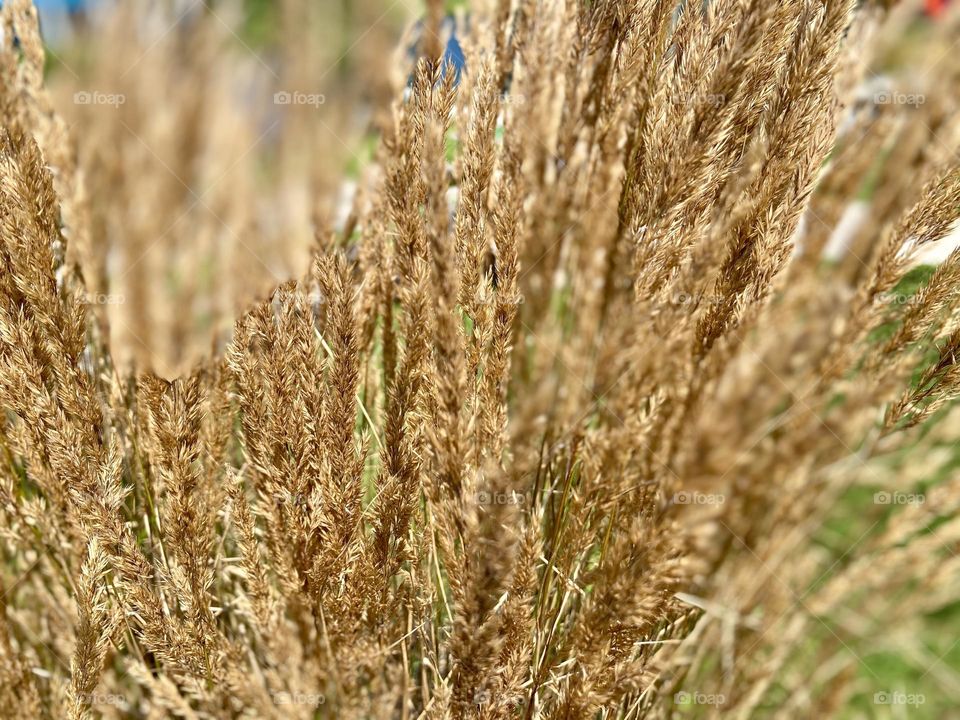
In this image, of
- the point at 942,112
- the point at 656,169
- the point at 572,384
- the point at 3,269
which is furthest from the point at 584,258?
the point at 3,269
